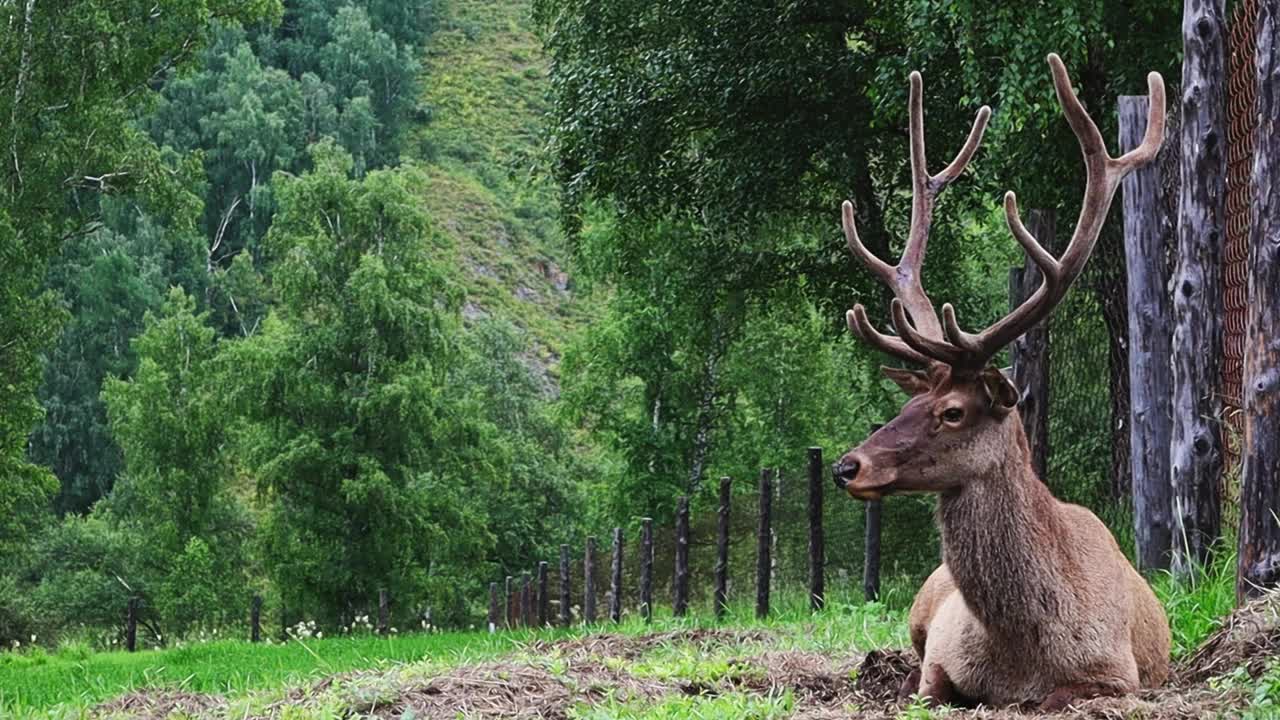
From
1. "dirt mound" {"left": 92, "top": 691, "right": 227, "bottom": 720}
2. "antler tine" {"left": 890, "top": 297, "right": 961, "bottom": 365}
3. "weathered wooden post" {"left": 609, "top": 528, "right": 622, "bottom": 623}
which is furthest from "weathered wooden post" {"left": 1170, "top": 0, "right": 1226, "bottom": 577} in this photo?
"weathered wooden post" {"left": 609, "top": 528, "right": 622, "bottom": 623}

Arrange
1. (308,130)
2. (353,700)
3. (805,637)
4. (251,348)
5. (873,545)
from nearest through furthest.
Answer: (353,700), (805,637), (873,545), (251,348), (308,130)

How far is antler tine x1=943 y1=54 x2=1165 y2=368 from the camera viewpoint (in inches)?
235

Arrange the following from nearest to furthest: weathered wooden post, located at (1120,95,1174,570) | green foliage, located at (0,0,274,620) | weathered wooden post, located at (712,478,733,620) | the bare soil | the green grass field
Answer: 1. the bare soil
2. the green grass field
3. weathered wooden post, located at (1120,95,1174,570)
4. weathered wooden post, located at (712,478,733,620)
5. green foliage, located at (0,0,274,620)

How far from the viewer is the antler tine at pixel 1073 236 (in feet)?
19.6

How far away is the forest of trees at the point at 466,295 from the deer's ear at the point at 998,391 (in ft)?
→ 18.8

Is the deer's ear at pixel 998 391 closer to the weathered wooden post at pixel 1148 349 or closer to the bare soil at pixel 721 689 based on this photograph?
the bare soil at pixel 721 689

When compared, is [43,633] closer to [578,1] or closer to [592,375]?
[592,375]

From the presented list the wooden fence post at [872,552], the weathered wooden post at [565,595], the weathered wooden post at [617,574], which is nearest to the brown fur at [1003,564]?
the wooden fence post at [872,552]

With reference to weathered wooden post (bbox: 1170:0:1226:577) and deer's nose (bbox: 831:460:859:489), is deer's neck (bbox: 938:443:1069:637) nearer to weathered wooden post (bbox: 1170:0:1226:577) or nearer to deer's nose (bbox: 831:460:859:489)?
deer's nose (bbox: 831:460:859:489)

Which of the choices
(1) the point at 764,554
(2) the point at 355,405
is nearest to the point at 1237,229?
(1) the point at 764,554

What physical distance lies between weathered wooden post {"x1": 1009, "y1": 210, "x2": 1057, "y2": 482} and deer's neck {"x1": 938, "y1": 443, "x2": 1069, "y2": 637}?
13.7 feet

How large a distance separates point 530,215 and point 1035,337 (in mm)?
102590

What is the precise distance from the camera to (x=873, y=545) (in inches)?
453

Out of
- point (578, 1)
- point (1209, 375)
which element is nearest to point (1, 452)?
point (578, 1)
